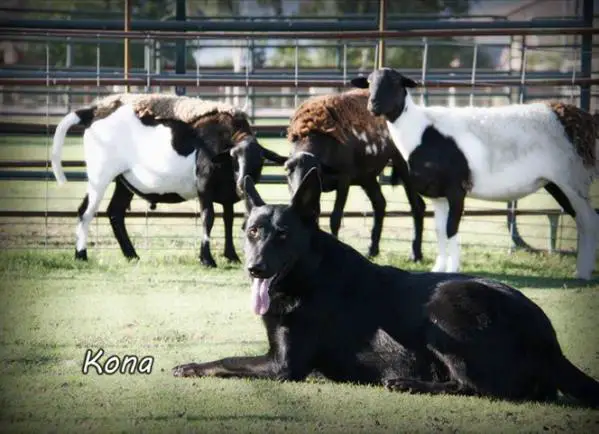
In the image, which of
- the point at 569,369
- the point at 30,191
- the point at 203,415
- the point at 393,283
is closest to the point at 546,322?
the point at 569,369

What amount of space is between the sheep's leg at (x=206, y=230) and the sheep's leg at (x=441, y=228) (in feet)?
6.83

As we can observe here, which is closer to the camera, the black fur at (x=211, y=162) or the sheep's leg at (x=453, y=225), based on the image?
the sheep's leg at (x=453, y=225)

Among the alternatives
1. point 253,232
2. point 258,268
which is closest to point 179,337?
point 253,232

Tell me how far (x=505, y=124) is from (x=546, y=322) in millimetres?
5197

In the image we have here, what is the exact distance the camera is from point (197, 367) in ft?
17.9

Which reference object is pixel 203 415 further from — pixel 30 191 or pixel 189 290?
pixel 30 191

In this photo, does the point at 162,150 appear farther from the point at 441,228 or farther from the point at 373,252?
the point at 441,228

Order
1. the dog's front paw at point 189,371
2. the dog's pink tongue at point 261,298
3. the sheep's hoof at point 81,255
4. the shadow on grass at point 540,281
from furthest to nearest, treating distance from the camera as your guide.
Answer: the sheep's hoof at point 81,255, the shadow on grass at point 540,281, the dog's front paw at point 189,371, the dog's pink tongue at point 261,298

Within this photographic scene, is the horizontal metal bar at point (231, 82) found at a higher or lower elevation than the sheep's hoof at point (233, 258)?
higher

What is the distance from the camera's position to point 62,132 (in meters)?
10.3

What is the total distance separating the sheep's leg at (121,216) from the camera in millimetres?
10422

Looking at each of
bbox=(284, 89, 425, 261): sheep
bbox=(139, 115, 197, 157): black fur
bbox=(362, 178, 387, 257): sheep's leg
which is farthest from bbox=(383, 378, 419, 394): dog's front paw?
bbox=(362, 178, 387, 257): sheep's leg

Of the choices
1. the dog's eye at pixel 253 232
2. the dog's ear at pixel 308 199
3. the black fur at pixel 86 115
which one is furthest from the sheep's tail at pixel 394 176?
the dog's eye at pixel 253 232

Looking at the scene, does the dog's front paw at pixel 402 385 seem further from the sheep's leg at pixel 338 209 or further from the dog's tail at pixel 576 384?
the sheep's leg at pixel 338 209
